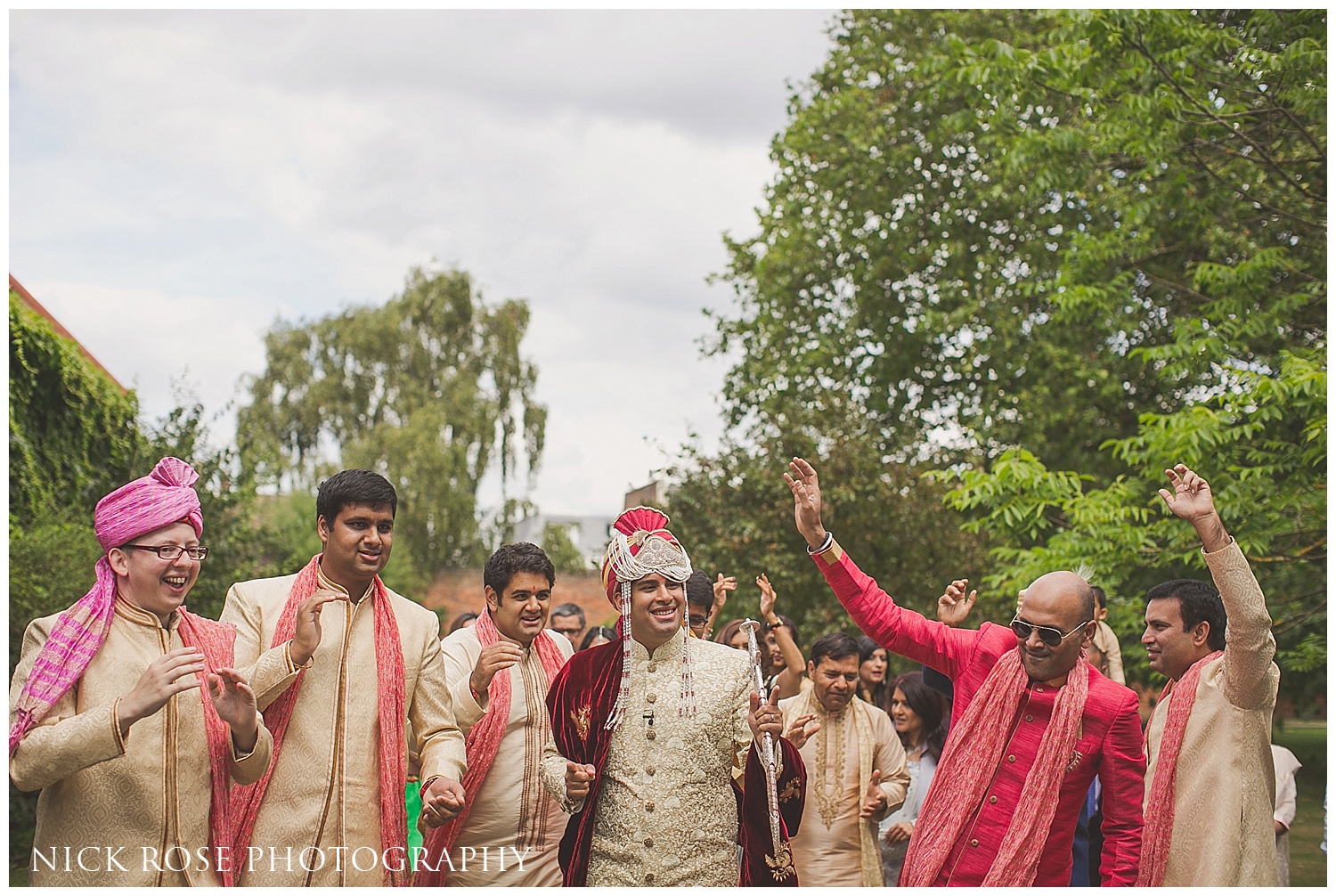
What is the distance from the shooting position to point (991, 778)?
401 centimetres

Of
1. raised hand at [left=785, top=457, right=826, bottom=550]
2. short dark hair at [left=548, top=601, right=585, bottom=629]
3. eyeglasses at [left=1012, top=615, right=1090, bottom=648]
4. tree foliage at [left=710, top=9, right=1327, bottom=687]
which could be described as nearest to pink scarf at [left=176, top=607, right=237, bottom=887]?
raised hand at [left=785, top=457, right=826, bottom=550]

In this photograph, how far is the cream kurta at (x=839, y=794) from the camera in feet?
18.0

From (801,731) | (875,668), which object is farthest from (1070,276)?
(801,731)

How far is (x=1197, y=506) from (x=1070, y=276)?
24.7 ft

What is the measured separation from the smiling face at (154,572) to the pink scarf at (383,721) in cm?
37

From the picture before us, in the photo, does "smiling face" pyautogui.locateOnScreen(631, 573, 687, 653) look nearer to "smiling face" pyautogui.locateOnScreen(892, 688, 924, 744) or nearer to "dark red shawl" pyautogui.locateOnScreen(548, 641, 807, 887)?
"dark red shawl" pyautogui.locateOnScreen(548, 641, 807, 887)

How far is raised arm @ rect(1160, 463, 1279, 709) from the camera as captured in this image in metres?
3.76

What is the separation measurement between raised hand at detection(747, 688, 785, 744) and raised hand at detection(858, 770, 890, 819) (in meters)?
1.92

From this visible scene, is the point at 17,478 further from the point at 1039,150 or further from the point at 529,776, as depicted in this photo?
the point at 1039,150

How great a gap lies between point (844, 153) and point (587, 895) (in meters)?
14.3

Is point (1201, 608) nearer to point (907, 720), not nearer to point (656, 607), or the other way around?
point (907, 720)

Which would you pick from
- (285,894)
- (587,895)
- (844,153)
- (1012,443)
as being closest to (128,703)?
(285,894)

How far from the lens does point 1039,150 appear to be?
33.9 ft

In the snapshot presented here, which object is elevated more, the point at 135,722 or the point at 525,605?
the point at 525,605
